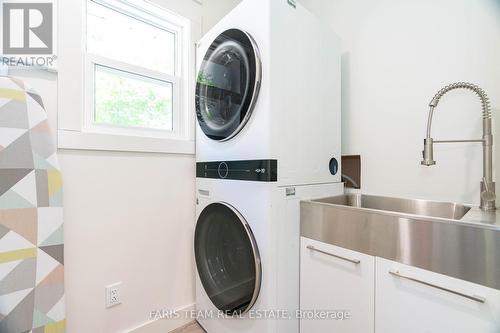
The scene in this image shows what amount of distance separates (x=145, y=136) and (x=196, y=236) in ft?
2.31

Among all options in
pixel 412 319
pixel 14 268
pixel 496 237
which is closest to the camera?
pixel 496 237

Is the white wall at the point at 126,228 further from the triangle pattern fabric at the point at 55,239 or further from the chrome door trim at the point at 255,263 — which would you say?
the chrome door trim at the point at 255,263

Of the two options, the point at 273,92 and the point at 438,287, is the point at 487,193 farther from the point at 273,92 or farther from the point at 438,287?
the point at 273,92

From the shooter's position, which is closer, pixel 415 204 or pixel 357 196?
pixel 415 204

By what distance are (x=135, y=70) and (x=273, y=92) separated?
913mm

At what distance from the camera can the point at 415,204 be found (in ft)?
4.42

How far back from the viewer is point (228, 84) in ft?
4.30

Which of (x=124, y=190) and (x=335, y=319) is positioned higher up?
(x=124, y=190)

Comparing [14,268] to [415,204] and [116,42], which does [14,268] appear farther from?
[415,204]

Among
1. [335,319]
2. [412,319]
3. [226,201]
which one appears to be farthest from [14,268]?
[412,319]

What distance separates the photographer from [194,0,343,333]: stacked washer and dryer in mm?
1090

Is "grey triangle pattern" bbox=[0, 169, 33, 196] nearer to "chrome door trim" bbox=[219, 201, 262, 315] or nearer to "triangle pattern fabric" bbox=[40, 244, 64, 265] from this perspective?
"triangle pattern fabric" bbox=[40, 244, 64, 265]

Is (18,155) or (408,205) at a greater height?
(18,155)

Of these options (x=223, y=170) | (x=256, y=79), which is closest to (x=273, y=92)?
(x=256, y=79)
